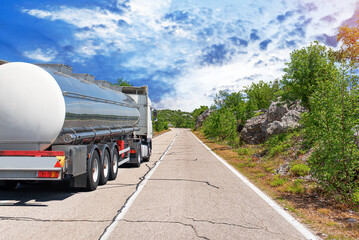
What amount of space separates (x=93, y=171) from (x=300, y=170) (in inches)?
280

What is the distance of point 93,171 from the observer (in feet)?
28.3

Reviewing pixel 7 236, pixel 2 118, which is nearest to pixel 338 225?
pixel 7 236

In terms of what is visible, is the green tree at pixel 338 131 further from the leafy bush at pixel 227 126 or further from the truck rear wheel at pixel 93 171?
the leafy bush at pixel 227 126

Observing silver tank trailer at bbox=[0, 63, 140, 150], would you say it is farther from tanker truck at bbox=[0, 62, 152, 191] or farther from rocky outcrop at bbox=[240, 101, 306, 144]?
rocky outcrop at bbox=[240, 101, 306, 144]

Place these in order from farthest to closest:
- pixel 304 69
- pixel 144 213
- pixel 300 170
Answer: pixel 304 69 → pixel 300 170 → pixel 144 213

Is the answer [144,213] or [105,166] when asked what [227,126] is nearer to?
[105,166]

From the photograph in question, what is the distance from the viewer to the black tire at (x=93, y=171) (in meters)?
8.17

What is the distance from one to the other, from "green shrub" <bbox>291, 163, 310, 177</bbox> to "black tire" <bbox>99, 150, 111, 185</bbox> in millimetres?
6642

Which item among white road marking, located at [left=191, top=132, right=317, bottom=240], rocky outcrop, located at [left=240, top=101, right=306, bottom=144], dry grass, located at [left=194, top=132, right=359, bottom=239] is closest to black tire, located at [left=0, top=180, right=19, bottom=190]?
white road marking, located at [left=191, top=132, right=317, bottom=240]

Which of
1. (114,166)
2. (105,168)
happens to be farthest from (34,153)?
(114,166)

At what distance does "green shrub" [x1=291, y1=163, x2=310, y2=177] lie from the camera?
10.4 m

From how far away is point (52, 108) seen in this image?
7.01 metres

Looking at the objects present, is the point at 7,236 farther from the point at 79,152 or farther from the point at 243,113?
the point at 243,113

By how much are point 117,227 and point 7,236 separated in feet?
5.65
